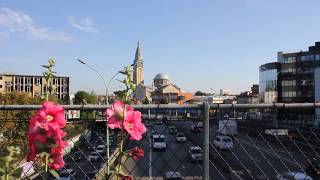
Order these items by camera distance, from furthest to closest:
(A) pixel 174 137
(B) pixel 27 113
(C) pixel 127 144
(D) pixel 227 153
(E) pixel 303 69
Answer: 1. (E) pixel 303 69
2. (D) pixel 227 153
3. (A) pixel 174 137
4. (B) pixel 27 113
5. (C) pixel 127 144

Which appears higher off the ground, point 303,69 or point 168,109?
point 303,69

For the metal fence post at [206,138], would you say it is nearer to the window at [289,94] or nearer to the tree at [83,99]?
the tree at [83,99]

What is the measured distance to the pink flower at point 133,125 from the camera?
6.81 feet

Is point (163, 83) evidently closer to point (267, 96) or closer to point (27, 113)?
point (267, 96)

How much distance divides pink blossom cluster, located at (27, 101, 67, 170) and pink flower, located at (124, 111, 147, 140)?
1.10 ft

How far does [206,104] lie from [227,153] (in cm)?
216

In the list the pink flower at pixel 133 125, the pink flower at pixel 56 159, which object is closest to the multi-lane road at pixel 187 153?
the pink flower at pixel 133 125

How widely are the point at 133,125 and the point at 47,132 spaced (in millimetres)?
470

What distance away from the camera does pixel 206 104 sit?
Answer: 3521 mm

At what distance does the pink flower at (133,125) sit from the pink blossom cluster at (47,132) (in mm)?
336

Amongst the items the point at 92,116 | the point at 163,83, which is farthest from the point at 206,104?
the point at 163,83

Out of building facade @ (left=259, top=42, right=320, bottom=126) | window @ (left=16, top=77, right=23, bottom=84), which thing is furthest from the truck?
window @ (left=16, top=77, right=23, bottom=84)

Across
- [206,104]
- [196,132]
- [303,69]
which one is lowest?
[196,132]

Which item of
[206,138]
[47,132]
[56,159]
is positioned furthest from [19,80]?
[47,132]
